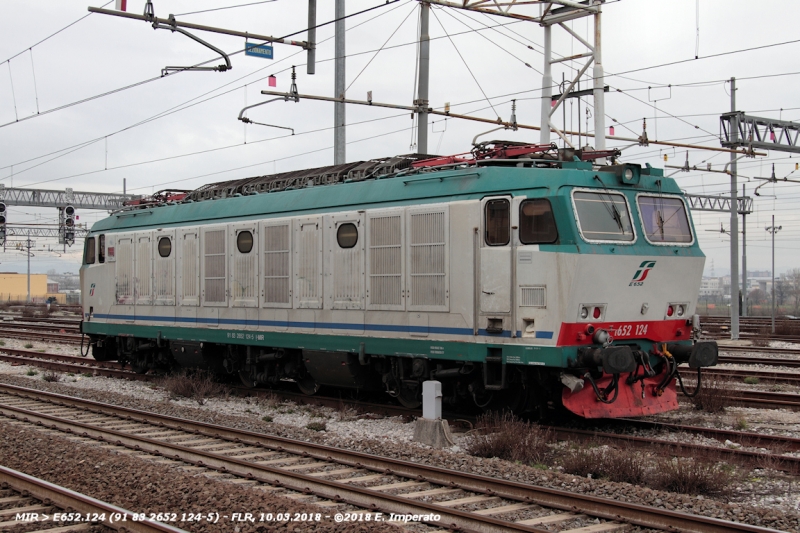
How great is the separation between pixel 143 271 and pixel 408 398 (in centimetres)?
832

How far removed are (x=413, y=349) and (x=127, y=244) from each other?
9.75 meters

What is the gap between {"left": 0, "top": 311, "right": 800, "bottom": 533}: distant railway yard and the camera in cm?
725

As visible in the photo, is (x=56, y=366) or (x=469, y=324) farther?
(x=56, y=366)

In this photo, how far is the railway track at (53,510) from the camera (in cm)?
693

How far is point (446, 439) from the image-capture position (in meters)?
10.9

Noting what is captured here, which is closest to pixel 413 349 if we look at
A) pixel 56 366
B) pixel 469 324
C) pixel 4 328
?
pixel 469 324

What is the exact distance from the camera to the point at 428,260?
12484 mm

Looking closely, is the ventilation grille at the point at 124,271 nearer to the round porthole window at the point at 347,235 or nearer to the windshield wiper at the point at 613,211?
the round porthole window at the point at 347,235

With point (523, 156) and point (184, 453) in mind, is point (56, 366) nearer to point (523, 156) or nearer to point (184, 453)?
point (184, 453)

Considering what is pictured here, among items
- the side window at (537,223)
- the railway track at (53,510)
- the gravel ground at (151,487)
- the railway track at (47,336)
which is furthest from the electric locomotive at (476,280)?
the railway track at (47,336)

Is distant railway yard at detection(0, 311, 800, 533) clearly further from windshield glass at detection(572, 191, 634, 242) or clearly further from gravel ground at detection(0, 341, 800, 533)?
windshield glass at detection(572, 191, 634, 242)

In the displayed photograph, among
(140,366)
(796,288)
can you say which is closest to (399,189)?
(140,366)

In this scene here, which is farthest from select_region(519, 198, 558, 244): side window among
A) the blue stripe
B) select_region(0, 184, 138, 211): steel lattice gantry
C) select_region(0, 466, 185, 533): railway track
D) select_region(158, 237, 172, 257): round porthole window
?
select_region(0, 184, 138, 211): steel lattice gantry

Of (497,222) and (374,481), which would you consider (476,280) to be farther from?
(374,481)
